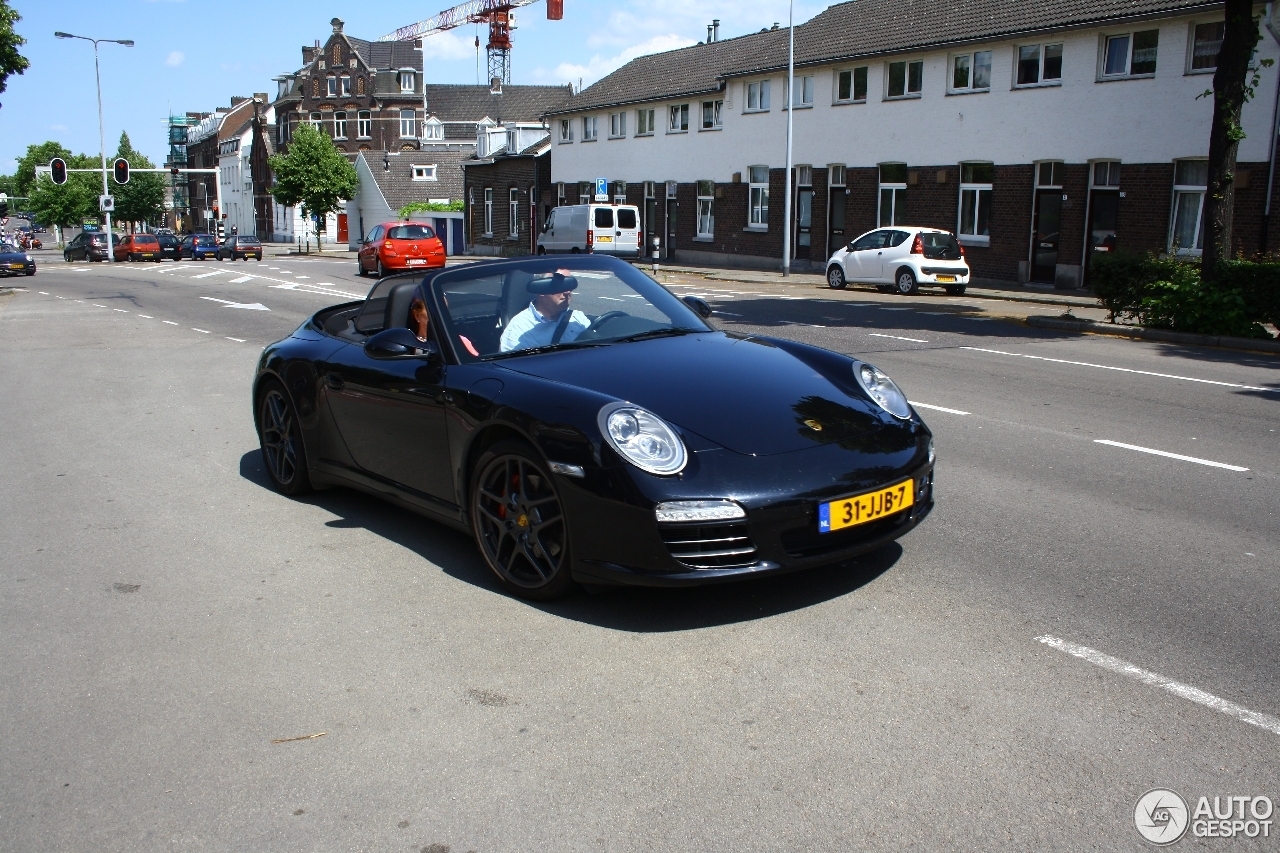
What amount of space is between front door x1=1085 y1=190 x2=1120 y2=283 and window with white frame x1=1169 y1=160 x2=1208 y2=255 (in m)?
1.43

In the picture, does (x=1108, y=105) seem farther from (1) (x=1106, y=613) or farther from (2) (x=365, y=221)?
A: (2) (x=365, y=221)

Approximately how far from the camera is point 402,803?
10.3 ft

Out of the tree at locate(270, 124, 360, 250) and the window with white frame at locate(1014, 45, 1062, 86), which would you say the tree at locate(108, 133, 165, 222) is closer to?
the tree at locate(270, 124, 360, 250)

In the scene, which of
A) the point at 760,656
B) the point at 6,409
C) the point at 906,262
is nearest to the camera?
the point at 760,656

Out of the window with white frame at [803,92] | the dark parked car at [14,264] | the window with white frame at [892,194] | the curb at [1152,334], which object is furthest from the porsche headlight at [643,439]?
the dark parked car at [14,264]

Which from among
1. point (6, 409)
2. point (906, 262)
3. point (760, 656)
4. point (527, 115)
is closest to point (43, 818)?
point (760, 656)

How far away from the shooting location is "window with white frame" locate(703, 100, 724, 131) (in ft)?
134

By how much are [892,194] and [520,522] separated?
98.7 feet

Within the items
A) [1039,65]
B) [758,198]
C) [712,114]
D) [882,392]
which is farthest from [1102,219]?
[882,392]

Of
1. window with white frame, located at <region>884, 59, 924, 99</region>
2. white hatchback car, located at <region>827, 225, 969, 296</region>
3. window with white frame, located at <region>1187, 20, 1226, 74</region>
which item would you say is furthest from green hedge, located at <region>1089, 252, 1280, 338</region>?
window with white frame, located at <region>884, 59, 924, 99</region>

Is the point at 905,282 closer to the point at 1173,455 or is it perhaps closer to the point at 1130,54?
the point at 1130,54

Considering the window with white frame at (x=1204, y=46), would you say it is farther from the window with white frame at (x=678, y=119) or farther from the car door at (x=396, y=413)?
the car door at (x=396, y=413)

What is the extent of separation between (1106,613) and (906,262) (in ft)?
72.1

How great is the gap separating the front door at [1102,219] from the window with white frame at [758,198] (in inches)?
523
